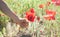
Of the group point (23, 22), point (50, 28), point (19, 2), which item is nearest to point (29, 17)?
point (23, 22)

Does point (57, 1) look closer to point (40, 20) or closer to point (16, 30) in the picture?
point (40, 20)

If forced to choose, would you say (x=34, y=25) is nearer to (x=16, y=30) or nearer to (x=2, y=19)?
(x=16, y=30)

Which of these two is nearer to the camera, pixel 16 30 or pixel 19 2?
pixel 16 30

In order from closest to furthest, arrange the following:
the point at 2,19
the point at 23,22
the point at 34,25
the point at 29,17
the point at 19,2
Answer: the point at 23,22, the point at 29,17, the point at 34,25, the point at 2,19, the point at 19,2

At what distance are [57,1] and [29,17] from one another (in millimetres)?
376

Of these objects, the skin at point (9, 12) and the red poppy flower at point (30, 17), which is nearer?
the skin at point (9, 12)

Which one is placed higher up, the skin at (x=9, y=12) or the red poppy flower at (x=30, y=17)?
the skin at (x=9, y=12)

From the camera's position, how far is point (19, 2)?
8.67 ft

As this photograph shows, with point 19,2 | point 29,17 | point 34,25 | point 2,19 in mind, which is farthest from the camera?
point 19,2

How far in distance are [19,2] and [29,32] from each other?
0.60m

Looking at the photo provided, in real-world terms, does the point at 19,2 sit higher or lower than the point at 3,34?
higher

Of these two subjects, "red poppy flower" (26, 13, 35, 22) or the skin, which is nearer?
the skin

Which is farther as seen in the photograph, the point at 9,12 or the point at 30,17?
the point at 30,17

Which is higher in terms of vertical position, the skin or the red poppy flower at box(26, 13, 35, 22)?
the skin
